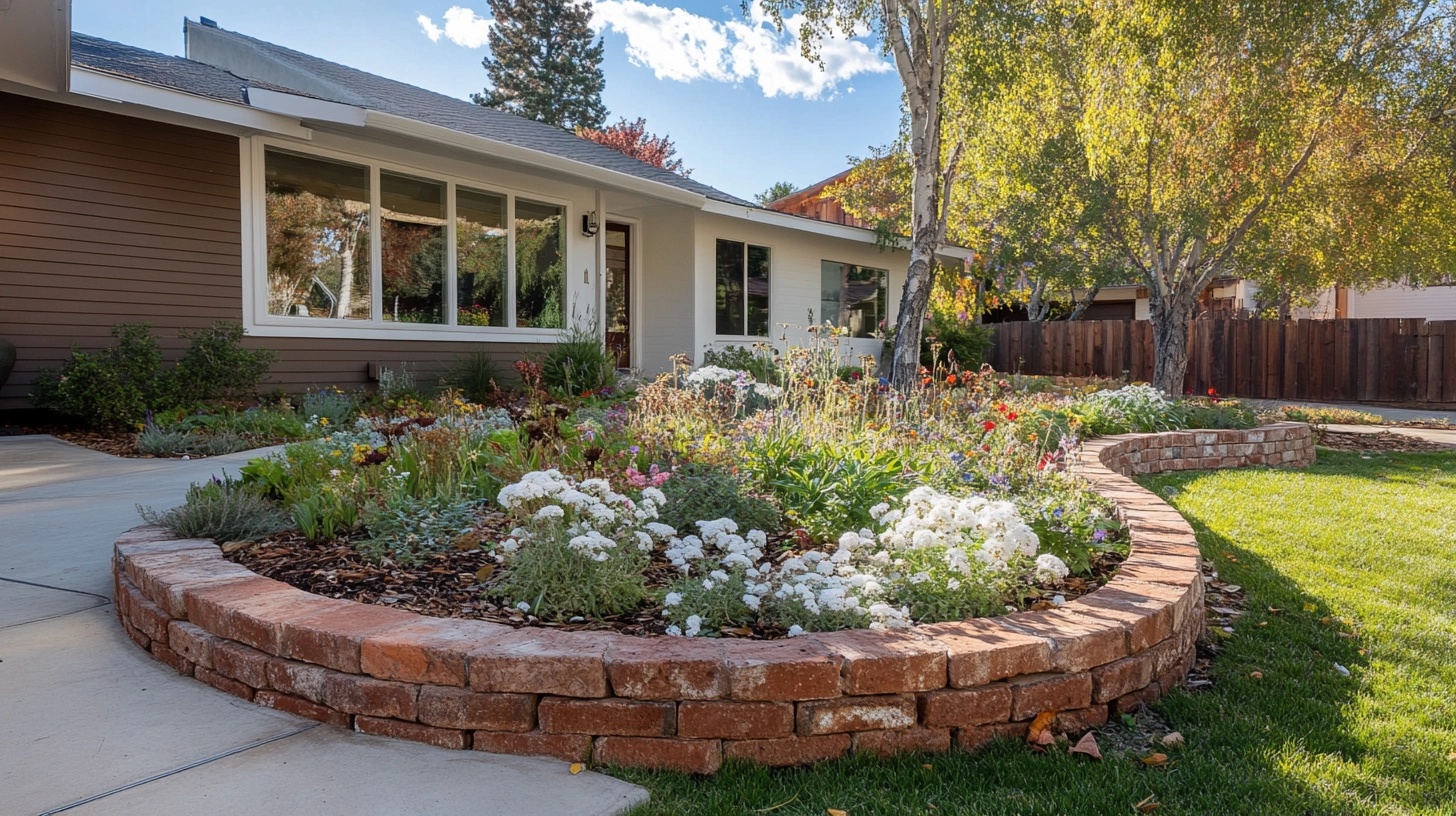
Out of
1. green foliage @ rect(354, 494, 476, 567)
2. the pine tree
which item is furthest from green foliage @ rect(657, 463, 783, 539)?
the pine tree

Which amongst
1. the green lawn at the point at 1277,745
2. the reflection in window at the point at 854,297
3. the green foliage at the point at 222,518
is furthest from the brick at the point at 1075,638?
the reflection in window at the point at 854,297

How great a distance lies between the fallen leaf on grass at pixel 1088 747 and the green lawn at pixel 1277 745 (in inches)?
1.4

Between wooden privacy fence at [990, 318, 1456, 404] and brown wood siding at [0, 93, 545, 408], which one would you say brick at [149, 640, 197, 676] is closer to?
brown wood siding at [0, 93, 545, 408]

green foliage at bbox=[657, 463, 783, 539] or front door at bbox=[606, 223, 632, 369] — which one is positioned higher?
front door at bbox=[606, 223, 632, 369]

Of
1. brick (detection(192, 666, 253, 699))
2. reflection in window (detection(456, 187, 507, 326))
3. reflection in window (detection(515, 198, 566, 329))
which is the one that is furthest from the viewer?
reflection in window (detection(515, 198, 566, 329))

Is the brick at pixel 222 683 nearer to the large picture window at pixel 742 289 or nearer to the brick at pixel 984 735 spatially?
the brick at pixel 984 735

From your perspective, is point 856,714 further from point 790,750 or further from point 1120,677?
point 1120,677

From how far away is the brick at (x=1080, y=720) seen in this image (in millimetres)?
2143

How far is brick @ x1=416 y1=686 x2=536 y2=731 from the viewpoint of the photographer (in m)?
1.98

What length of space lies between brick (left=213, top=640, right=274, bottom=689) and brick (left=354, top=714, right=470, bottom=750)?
0.33 metres

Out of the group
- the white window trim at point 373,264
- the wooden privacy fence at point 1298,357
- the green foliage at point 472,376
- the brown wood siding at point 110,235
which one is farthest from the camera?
the wooden privacy fence at point 1298,357

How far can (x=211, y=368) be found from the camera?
22.6 ft

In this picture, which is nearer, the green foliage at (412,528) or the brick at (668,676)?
the brick at (668,676)

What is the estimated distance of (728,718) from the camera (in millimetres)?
1950
